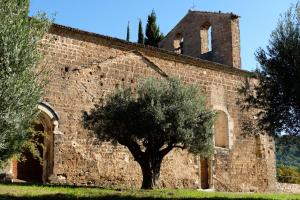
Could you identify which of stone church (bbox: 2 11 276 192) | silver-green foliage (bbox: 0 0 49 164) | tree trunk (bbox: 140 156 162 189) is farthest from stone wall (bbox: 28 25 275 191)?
silver-green foliage (bbox: 0 0 49 164)

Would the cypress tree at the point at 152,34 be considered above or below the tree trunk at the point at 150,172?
above

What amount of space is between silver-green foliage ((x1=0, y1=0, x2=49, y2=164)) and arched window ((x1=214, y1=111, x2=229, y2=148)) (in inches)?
512

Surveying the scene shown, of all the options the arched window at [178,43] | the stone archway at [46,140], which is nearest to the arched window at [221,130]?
the arched window at [178,43]

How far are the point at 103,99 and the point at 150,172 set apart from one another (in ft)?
13.6

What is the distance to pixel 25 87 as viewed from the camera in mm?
9477

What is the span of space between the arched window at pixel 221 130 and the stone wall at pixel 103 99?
0.23 metres

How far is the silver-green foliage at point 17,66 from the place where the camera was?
9.09 metres

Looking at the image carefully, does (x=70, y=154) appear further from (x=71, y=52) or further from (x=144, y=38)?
(x=144, y=38)

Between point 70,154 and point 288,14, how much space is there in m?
8.96

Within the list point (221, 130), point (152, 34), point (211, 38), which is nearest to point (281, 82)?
point (221, 130)

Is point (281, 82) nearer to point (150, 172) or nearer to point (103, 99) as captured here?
point (150, 172)

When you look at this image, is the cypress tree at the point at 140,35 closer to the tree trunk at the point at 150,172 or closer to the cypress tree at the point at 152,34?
the cypress tree at the point at 152,34

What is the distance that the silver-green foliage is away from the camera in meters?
9.09

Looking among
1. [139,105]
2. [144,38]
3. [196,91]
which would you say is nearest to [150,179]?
[139,105]
